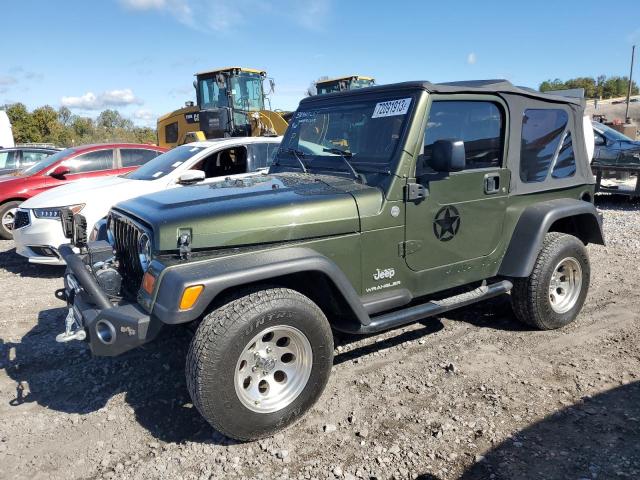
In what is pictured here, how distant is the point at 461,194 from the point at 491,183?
36cm

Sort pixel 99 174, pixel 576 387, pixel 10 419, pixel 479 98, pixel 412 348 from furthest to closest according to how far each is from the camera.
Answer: pixel 99 174
pixel 412 348
pixel 479 98
pixel 576 387
pixel 10 419

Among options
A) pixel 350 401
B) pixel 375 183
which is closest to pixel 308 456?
pixel 350 401

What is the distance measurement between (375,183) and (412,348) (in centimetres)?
155

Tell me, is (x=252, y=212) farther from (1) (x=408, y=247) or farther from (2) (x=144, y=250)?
(1) (x=408, y=247)

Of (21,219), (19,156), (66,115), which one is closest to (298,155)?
(21,219)

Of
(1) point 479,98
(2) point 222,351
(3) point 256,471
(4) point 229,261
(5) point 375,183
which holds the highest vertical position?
(1) point 479,98

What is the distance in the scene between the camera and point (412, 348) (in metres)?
4.12

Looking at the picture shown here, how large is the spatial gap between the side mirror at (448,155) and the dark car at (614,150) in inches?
348

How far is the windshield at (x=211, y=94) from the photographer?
47.6 ft

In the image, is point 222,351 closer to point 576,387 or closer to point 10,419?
point 10,419

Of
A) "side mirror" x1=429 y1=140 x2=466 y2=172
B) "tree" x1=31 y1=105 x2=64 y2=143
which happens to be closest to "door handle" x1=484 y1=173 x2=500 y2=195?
"side mirror" x1=429 y1=140 x2=466 y2=172

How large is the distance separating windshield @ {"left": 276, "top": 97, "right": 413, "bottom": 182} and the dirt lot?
1.57m

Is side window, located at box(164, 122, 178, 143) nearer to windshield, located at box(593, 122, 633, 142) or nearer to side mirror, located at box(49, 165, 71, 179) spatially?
side mirror, located at box(49, 165, 71, 179)

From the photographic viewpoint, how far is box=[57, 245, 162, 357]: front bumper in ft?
8.80
